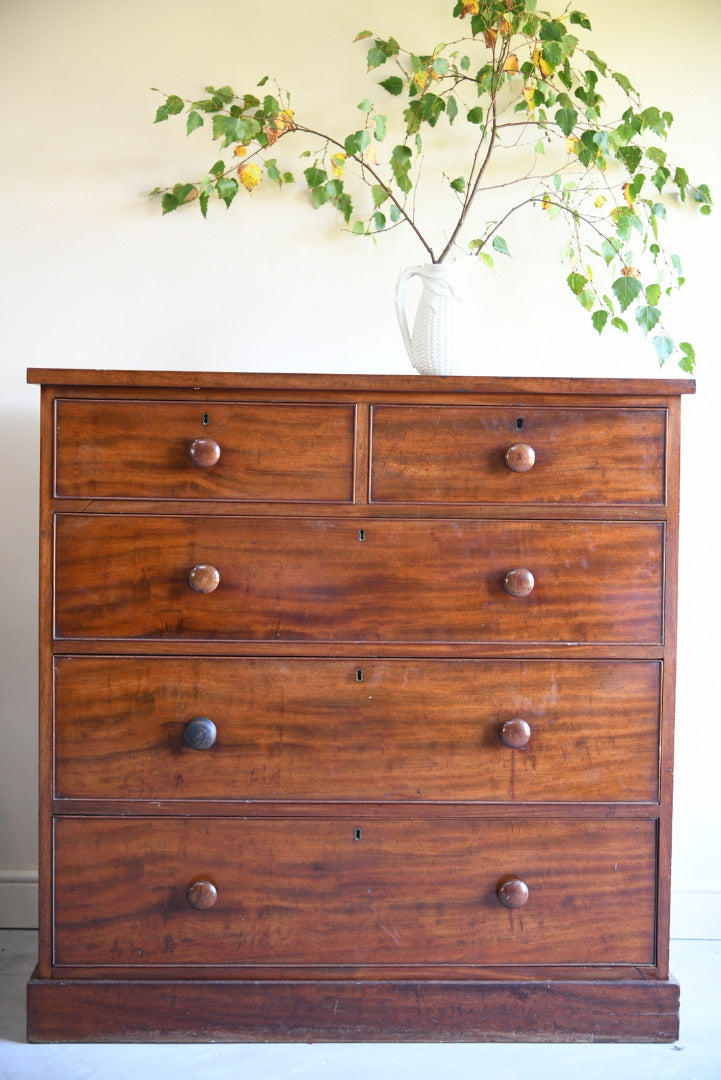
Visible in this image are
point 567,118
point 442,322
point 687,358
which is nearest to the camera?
point 442,322

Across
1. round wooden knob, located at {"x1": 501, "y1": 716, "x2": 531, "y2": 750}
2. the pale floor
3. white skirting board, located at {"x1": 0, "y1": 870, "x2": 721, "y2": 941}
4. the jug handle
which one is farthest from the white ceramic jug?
white skirting board, located at {"x1": 0, "y1": 870, "x2": 721, "y2": 941}

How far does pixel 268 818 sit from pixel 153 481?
0.65m

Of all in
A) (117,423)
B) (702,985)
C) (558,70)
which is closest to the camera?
(117,423)

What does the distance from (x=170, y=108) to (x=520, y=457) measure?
1193mm

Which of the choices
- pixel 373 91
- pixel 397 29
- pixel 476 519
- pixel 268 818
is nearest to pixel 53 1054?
pixel 268 818

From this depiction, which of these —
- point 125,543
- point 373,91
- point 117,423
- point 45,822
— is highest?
point 373,91

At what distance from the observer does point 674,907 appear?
7.06 ft

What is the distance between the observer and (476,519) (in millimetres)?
1608

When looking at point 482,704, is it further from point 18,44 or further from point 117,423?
point 18,44

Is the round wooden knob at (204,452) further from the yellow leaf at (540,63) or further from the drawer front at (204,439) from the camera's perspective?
the yellow leaf at (540,63)

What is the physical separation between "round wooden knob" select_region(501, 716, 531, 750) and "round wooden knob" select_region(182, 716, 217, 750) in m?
0.53

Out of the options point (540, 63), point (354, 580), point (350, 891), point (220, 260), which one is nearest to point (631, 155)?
point (540, 63)

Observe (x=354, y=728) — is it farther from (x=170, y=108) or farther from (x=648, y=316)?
(x=170, y=108)

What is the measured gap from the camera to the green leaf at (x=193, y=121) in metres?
1.98
